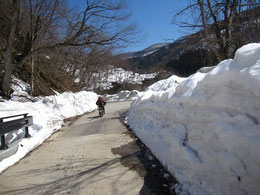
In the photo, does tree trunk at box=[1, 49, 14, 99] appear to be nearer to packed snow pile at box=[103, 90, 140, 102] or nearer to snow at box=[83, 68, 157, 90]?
packed snow pile at box=[103, 90, 140, 102]

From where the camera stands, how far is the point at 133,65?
60.2 metres

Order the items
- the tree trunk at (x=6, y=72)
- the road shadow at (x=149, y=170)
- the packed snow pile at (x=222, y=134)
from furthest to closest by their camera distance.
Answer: the tree trunk at (x=6, y=72), the road shadow at (x=149, y=170), the packed snow pile at (x=222, y=134)

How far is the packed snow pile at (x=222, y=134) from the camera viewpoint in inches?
77.6

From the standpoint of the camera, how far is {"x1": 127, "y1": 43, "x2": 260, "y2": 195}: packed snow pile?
1972 mm

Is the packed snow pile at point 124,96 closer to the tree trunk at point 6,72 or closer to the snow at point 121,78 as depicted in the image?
the snow at point 121,78

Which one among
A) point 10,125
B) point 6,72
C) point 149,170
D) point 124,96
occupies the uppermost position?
point 6,72

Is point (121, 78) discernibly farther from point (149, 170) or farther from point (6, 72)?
point (149, 170)

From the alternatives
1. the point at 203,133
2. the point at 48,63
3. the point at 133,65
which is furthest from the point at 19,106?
the point at 133,65

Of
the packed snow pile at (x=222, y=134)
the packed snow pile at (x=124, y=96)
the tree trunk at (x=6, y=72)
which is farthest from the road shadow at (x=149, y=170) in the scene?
the packed snow pile at (x=124, y=96)

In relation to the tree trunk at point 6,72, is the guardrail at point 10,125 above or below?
below

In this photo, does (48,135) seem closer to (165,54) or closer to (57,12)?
(165,54)

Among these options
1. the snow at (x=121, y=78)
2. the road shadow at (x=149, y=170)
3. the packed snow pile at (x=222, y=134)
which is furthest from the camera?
the snow at (x=121, y=78)

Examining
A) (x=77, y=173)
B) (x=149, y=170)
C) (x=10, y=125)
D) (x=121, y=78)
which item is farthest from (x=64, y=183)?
(x=121, y=78)

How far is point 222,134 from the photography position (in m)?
2.30
